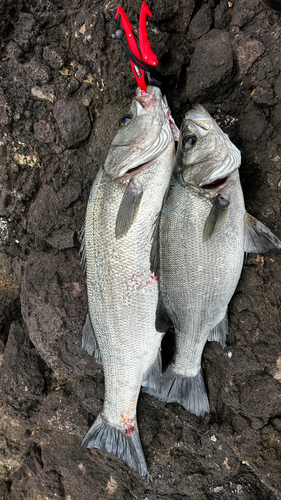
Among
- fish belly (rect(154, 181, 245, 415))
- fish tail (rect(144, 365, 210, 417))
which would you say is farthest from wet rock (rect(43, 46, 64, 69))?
fish tail (rect(144, 365, 210, 417))

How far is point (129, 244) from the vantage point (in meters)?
2.41

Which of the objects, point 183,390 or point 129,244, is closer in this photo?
point 129,244

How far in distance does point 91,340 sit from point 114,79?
7.05ft

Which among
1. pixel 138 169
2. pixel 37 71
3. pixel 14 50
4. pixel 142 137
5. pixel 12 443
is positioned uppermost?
pixel 14 50

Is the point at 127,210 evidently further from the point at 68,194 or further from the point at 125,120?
the point at 68,194

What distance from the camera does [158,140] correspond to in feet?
8.03

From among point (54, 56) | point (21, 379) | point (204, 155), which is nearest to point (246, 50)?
point (204, 155)

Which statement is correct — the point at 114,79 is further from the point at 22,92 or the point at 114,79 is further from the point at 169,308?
the point at 169,308

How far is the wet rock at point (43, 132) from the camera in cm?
302

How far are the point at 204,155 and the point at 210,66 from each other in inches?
31.6

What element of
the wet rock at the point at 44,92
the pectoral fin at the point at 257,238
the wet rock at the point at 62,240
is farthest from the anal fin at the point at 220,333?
the wet rock at the point at 44,92

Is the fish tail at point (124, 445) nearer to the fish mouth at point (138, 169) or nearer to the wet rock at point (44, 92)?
the fish mouth at point (138, 169)

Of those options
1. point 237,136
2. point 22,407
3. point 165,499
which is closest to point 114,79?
point 237,136

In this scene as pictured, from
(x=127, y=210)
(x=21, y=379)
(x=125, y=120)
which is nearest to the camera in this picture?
(x=127, y=210)
